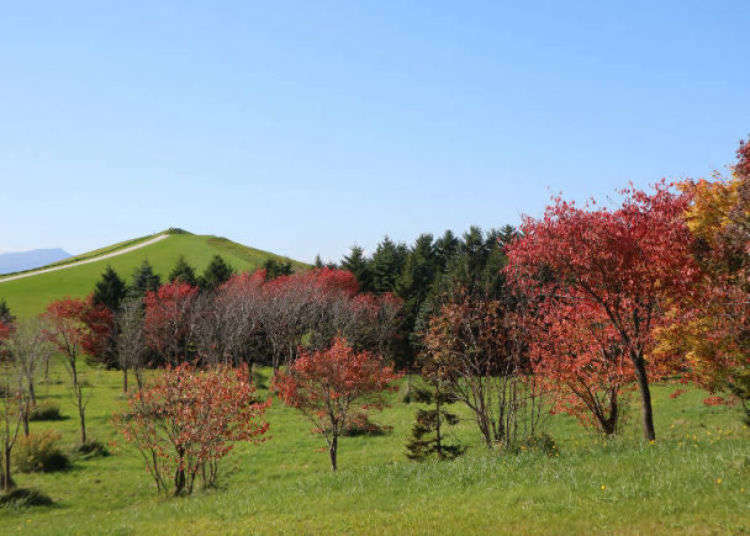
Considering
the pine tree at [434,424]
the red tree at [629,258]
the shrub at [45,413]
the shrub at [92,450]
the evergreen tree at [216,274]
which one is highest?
the evergreen tree at [216,274]

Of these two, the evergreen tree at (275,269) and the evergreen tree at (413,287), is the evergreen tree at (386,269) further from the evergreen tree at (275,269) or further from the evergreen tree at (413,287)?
the evergreen tree at (275,269)

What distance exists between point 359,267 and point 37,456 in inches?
2088

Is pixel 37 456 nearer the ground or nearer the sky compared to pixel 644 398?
nearer the ground

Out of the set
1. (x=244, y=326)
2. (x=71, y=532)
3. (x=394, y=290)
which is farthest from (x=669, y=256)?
(x=394, y=290)

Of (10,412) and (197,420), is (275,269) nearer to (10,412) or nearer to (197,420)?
(10,412)

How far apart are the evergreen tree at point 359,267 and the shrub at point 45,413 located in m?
42.3

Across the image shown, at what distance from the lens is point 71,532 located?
13555mm

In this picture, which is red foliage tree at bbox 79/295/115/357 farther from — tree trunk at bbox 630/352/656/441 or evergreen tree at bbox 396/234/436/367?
tree trunk at bbox 630/352/656/441

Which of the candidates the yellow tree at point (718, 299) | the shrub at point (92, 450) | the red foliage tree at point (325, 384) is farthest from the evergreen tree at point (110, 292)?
the yellow tree at point (718, 299)

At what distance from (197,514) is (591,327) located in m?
15.8

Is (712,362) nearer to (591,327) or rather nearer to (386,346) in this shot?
(591,327)

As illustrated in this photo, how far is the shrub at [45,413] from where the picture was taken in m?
37.4

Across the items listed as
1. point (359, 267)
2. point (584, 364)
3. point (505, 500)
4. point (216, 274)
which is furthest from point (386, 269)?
point (505, 500)

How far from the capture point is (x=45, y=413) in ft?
123
